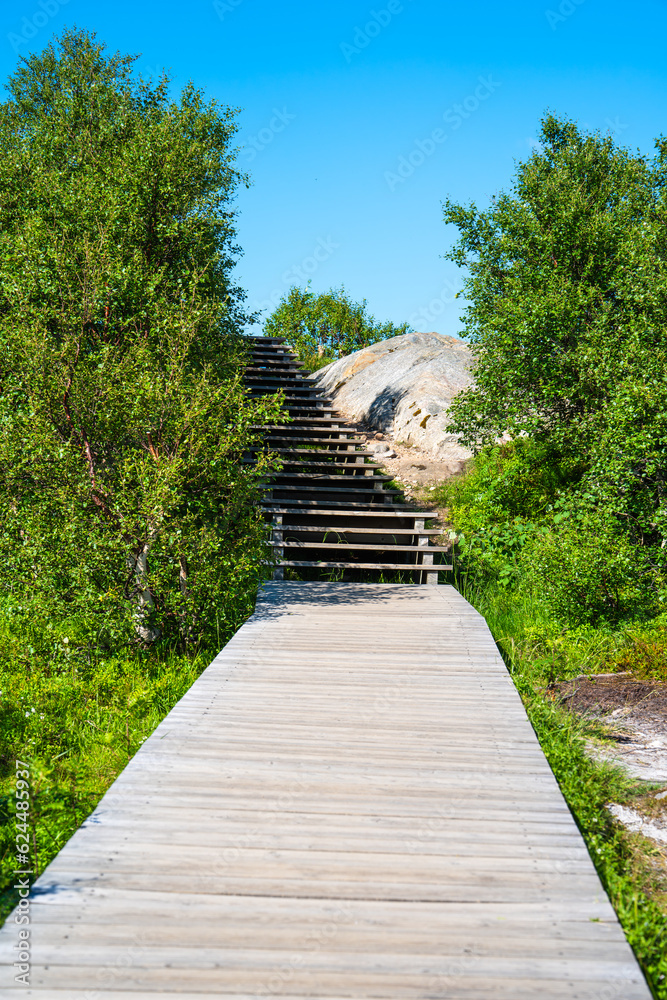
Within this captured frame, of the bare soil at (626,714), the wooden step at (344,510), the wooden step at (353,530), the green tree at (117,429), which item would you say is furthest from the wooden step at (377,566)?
the bare soil at (626,714)

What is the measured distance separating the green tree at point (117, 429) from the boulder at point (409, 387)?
7.14 metres

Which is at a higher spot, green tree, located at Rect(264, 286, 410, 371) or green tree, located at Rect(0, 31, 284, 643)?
green tree, located at Rect(264, 286, 410, 371)

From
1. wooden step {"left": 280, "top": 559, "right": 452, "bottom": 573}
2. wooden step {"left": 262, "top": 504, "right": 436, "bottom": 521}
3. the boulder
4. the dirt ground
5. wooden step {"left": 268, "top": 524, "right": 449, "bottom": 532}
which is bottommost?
the dirt ground

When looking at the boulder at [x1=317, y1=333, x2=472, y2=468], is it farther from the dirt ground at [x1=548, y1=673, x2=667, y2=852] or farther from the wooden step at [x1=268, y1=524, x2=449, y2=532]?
the dirt ground at [x1=548, y1=673, x2=667, y2=852]

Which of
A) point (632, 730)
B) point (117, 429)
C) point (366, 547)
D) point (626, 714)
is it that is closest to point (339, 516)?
point (366, 547)

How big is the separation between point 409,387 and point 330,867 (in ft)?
45.4

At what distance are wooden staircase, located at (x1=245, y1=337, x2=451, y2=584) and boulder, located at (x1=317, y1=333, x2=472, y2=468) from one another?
1543 millimetres

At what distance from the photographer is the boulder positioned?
49.2ft

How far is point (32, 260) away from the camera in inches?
288

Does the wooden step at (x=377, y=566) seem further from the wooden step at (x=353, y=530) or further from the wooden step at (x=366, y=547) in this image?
the wooden step at (x=353, y=530)

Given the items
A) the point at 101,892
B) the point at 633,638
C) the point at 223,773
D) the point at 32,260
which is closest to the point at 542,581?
the point at 633,638

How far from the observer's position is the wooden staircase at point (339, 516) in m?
10.2

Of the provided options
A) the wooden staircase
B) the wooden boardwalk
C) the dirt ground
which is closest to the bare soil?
the dirt ground

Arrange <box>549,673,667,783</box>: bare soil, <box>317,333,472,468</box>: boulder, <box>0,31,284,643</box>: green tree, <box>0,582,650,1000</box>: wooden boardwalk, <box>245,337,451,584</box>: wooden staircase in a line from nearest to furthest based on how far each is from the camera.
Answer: <box>0,582,650,1000</box>: wooden boardwalk, <box>549,673,667,783</box>: bare soil, <box>0,31,284,643</box>: green tree, <box>245,337,451,584</box>: wooden staircase, <box>317,333,472,468</box>: boulder
